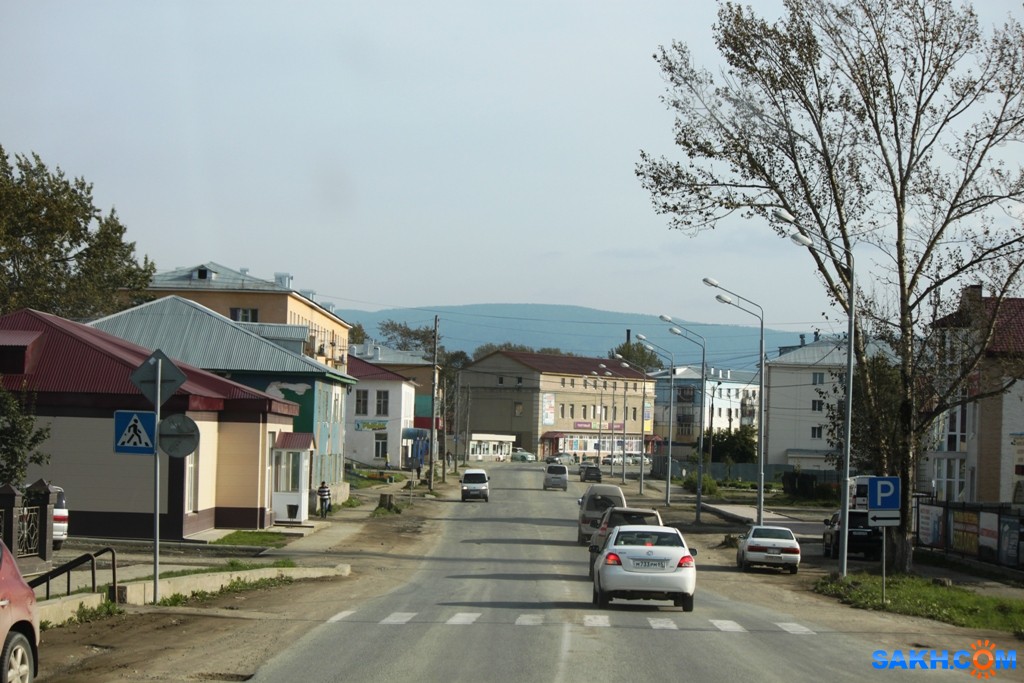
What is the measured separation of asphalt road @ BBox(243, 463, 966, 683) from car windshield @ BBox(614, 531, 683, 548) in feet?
3.76

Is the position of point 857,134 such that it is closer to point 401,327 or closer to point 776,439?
point 776,439

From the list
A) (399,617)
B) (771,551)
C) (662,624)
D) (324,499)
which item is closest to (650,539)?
(662,624)

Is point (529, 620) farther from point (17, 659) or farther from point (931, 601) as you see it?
point (931, 601)

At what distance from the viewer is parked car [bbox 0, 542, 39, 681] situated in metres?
9.90

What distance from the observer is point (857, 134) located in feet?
104

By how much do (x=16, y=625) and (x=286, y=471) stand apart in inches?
1336

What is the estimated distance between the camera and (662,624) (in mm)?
17922

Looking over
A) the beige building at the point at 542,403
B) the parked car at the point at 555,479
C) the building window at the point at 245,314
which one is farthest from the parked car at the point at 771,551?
the beige building at the point at 542,403

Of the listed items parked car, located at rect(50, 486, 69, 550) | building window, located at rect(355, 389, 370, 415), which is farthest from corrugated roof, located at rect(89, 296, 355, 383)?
building window, located at rect(355, 389, 370, 415)

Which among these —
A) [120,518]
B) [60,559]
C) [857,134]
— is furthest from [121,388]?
[857,134]

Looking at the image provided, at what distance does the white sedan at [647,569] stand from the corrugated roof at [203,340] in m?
29.9

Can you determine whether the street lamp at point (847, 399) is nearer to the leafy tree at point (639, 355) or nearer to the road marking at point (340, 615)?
the road marking at point (340, 615)

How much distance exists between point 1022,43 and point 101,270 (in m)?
54.4

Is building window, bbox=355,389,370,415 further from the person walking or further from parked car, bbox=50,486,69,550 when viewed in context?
parked car, bbox=50,486,69,550
